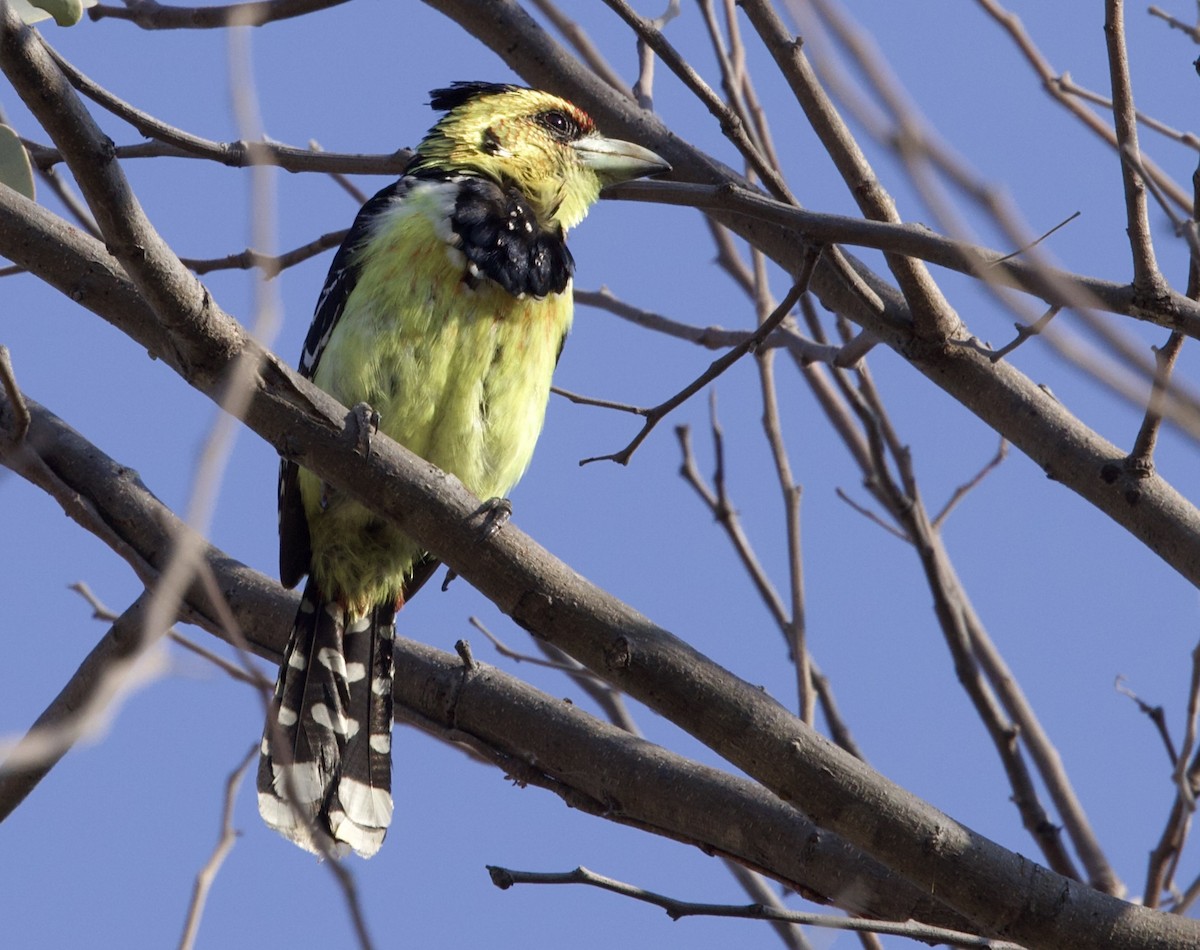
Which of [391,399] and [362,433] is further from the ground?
[391,399]

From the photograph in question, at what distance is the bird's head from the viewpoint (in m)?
3.70

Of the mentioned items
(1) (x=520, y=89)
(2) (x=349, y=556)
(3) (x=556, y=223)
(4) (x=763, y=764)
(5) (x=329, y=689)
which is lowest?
(4) (x=763, y=764)

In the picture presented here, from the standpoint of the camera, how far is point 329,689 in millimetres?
3379

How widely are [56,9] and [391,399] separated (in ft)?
3.92

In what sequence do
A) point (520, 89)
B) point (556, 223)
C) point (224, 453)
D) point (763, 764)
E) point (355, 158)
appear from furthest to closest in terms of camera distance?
point (520, 89) < point (556, 223) < point (355, 158) < point (763, 764) < point (224, 453)

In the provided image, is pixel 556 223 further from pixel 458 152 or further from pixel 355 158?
pixel 355 158

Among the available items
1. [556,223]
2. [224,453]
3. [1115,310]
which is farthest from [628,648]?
[556,223]

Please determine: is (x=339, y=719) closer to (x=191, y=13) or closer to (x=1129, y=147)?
(x=191, y=13)

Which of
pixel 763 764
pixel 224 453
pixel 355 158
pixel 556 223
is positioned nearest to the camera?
pixel 224 453

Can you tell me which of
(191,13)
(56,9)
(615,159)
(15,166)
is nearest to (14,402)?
(15,166)

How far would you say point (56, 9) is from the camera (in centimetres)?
221

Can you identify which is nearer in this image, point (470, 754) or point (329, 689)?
point (470, 754)

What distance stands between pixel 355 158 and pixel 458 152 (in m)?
1.04

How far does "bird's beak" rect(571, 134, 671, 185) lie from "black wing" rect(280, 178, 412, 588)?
54 centimetres
